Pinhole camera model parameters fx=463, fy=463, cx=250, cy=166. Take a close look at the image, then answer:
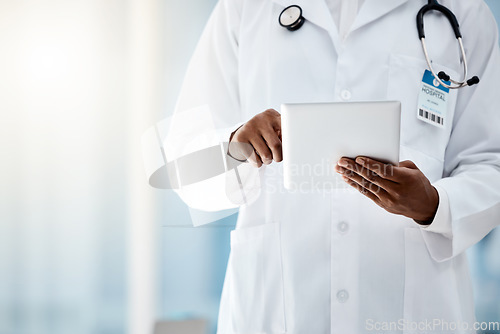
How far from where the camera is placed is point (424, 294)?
778 mm

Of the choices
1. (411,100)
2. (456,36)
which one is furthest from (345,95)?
(456,36)

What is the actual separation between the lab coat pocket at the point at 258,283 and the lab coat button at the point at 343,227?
0.11m

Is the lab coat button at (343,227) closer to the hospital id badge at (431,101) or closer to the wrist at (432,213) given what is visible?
the wrist at (432,213)

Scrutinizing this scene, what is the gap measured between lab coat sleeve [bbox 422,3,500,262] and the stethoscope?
4 centimetres

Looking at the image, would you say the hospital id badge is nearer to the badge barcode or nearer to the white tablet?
the badge barcode

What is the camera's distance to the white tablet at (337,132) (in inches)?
23.2

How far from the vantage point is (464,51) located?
83 cm

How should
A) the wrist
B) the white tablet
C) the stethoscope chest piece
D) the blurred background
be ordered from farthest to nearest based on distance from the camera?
→ the blurred background, the stethoscope chest piece, the wrist, the white tablet

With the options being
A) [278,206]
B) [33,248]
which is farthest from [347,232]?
[33,248]

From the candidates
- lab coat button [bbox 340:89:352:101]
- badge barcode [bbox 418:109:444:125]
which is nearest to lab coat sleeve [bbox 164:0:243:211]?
lab coat button [bbox 340:89:352:101]

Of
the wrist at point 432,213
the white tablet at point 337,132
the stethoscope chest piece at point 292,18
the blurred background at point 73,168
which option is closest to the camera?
the white tablet at point 337,132

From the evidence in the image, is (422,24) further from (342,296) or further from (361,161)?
(342,296)

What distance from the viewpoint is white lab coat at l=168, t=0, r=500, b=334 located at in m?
0.78

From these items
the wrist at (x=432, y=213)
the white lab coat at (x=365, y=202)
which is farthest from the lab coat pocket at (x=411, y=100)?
the wrist at (x=432, y=213)
